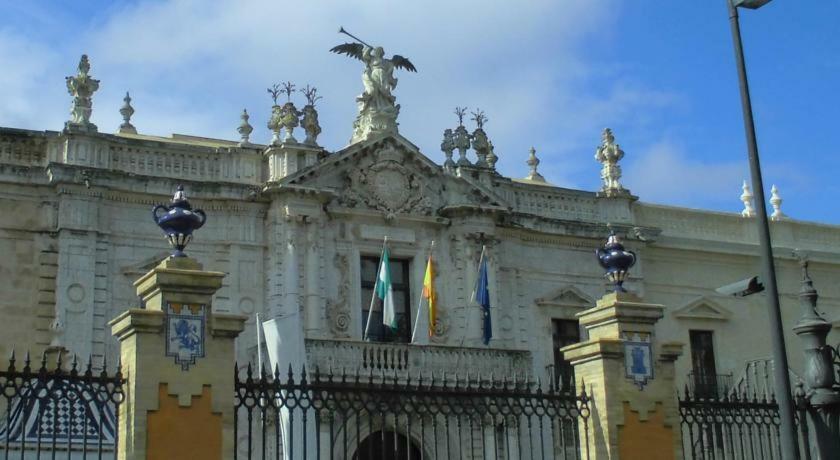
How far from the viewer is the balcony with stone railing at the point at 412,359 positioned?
74.1 feet

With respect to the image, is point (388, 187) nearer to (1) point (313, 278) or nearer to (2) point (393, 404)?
(1) point (313, 278)

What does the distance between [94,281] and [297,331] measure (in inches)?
369

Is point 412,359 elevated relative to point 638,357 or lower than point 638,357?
elevated

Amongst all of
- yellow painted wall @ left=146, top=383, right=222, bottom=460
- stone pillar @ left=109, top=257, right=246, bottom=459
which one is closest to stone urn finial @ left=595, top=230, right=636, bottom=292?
stone pillar @ left=109, top=257, right=246, bottom=459

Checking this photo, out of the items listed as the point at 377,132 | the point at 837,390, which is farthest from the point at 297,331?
the point at 377,132

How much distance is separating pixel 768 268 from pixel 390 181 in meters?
14.9

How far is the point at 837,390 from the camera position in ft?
41.3

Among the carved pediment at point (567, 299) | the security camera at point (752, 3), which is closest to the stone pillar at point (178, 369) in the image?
the security camera at point (752, 3)

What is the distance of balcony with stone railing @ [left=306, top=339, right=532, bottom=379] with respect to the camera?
74.1ft

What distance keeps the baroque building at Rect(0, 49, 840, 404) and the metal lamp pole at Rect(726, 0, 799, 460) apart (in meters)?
9.77

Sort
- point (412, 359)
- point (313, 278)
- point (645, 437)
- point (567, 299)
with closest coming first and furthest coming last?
point (645, 437) < point (412, 359) < point (313, 278) < point (567, 299)

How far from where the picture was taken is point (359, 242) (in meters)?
24.9

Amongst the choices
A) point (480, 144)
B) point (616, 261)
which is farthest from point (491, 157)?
point (616, 261)

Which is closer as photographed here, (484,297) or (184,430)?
(184,430)
